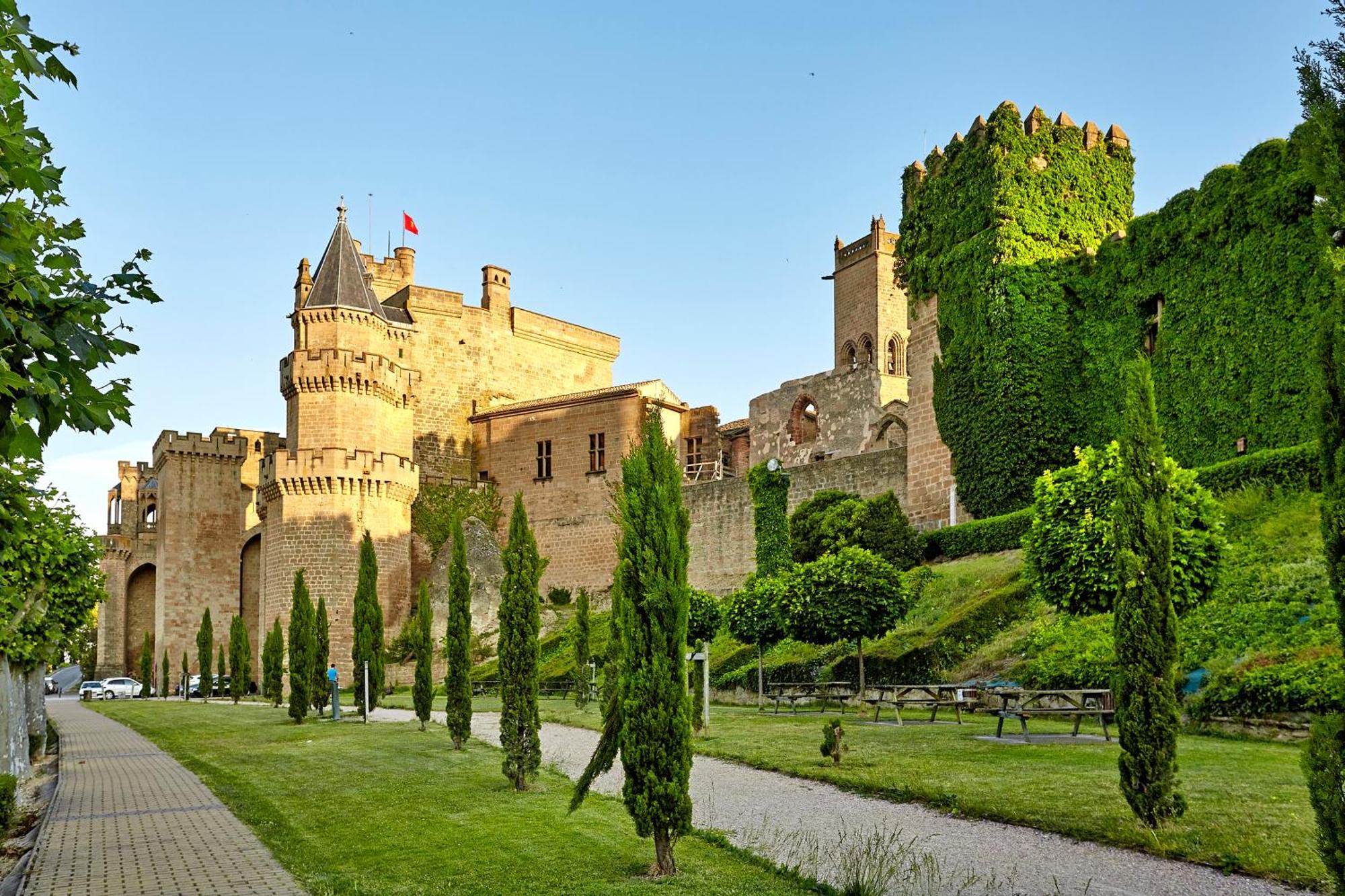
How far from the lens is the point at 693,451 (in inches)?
1986

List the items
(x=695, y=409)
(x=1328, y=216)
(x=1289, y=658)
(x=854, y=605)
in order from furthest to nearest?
(x=695, y=409) → (x=854, y=605) → (x=1289, y=658) → (x=1328, y=216)

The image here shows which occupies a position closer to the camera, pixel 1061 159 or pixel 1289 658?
pixel 1289 658

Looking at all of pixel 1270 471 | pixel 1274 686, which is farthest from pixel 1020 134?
pixel 1274 686

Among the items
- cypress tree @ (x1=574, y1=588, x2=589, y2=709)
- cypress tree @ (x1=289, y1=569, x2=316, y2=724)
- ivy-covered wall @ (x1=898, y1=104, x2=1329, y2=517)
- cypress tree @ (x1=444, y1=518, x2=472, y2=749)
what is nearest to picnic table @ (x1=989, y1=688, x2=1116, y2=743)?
cypress tree @ (x1=444, y1=518, x2=472, y2=749)

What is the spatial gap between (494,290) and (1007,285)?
32.1 m

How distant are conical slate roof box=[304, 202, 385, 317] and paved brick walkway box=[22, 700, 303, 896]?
A: 27694 millimetres

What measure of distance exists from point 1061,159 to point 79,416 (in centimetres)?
2984

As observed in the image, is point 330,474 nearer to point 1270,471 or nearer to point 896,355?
point 1270,471

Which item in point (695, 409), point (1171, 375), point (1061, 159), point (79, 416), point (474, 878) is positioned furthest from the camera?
point (695, 409)

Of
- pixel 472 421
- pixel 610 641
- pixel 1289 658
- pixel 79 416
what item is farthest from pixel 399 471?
pixel 79 416

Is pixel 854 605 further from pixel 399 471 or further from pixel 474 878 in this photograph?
pixel 399 471

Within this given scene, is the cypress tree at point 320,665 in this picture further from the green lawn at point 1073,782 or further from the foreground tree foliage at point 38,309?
the foreground tree foliage at point 38,309

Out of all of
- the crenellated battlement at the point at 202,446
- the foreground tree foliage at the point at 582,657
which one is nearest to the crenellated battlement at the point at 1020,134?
the foreground tree foliage at the point at 582,657

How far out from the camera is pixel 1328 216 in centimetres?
702
